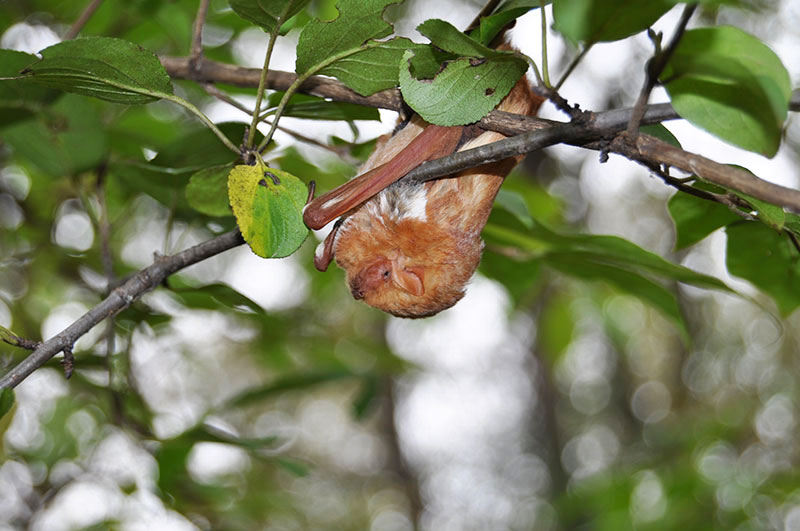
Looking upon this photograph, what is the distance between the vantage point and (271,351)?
2.87m

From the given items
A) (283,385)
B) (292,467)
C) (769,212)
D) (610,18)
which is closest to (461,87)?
(610,18)

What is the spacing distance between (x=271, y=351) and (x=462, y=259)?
1.64 meters

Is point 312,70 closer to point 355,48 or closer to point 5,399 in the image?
point 355,48

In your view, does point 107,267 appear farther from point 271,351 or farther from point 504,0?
point 271,351

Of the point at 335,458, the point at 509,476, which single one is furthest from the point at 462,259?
the point at 335,458

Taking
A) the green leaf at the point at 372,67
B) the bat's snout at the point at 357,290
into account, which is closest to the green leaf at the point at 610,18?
the green leaf at the point at 372,67

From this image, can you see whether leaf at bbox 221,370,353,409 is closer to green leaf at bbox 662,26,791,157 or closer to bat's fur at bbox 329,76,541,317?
bat's fur at bbox 329,76,541,317

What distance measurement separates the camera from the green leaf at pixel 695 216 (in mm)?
1297

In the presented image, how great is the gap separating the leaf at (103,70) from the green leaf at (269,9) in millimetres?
160

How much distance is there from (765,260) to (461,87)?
0.85 metres

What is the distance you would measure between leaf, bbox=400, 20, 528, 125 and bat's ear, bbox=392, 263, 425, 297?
1.62 feet

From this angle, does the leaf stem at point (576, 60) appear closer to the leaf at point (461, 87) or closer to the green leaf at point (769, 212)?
the leaf at point (461, 87)

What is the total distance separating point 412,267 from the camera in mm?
1490

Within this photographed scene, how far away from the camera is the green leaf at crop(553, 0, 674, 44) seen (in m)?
0.83
